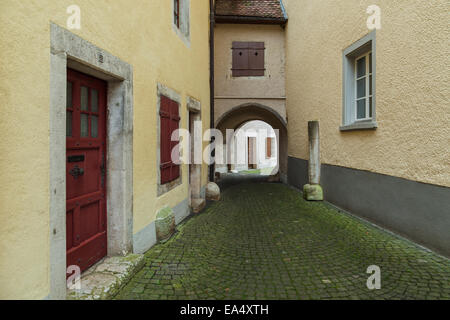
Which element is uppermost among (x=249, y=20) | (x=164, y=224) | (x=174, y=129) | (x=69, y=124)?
(x=249, y=20)

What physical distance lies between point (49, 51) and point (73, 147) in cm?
90

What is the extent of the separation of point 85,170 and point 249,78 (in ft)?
28.2

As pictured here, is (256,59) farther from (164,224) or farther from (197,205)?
(164,224)

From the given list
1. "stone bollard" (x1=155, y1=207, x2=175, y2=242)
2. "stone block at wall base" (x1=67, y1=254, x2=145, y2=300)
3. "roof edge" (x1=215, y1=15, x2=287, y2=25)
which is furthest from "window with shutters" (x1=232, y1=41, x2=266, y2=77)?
"stone block at wall base" (x1=67, y1=254, x2=145, y2=300)

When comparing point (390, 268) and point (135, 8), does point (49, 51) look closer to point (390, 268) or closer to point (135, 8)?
point (135, 8)

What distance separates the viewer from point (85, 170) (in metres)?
2.89

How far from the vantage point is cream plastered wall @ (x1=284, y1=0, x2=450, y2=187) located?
Answer: 3.55 metres

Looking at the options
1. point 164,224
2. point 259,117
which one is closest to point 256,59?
point 259,117

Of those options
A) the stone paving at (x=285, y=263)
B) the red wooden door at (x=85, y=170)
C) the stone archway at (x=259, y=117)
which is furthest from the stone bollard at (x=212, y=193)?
the red wooden door at (x=85, y=170)

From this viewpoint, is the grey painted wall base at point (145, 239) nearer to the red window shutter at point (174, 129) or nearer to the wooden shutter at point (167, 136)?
the wooden shutter at point (167, 136)

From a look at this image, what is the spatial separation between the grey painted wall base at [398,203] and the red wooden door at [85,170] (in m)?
3.97

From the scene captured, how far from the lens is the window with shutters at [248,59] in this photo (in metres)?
10.5

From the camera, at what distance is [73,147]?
268 centimetres
